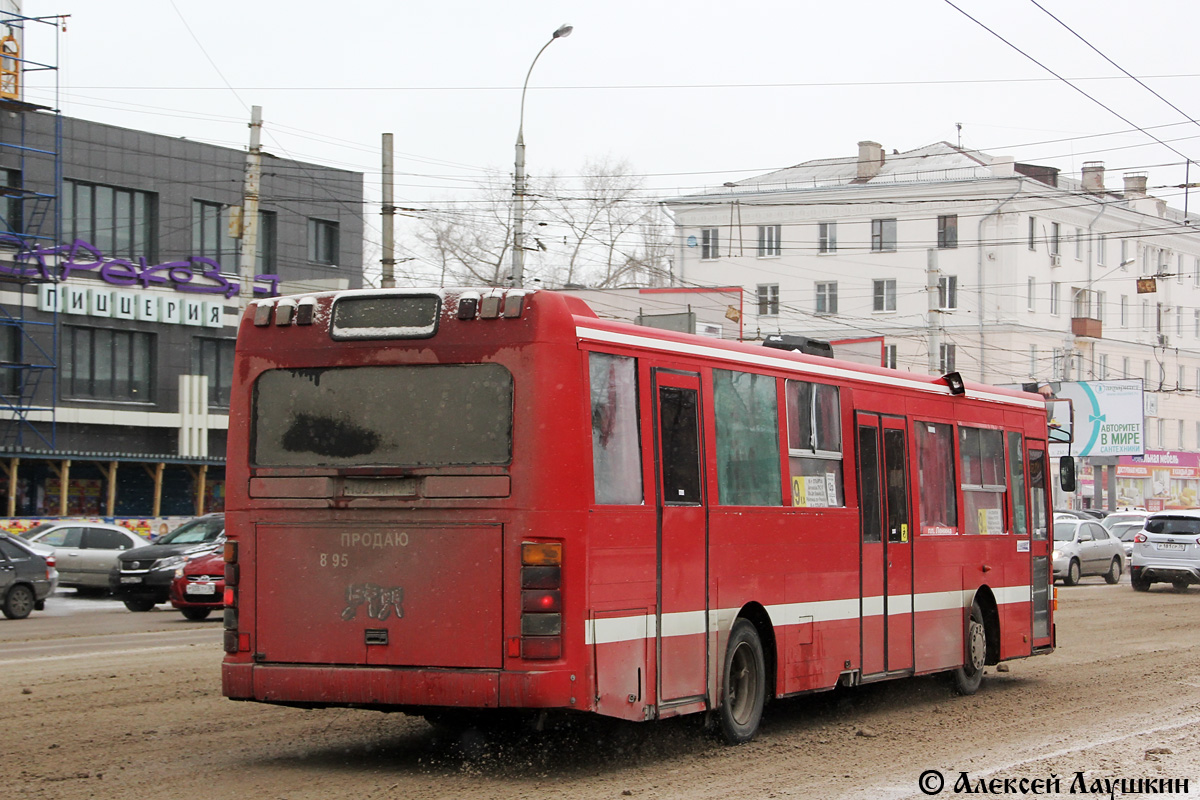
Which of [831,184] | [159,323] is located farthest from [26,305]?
[831,184]

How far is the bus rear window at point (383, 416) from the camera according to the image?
8922 mm

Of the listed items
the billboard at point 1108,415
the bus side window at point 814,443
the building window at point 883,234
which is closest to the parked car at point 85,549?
the bus side window at point 814,443

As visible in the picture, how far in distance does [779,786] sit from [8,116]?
116 ft

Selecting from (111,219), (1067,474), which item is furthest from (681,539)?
(111,219)

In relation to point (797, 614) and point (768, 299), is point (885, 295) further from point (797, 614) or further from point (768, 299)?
point (797, 614)

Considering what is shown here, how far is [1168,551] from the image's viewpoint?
1286 inches

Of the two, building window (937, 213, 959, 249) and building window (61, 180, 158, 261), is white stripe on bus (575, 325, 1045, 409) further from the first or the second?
building window (937, 213, 959, 249)

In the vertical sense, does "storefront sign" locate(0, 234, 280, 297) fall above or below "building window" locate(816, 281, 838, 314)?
below

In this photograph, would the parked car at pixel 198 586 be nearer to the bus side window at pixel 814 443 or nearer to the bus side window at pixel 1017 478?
the bus side window at pixel 1017 478

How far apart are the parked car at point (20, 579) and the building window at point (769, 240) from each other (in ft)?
182

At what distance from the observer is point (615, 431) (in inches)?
365

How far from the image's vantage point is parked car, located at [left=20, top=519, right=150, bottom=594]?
1141 inches

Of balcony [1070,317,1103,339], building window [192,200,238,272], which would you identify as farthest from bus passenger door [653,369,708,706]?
balcony [1070,317,1103,339]

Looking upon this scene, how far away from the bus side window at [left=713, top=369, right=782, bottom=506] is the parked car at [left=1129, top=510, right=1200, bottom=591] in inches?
946
